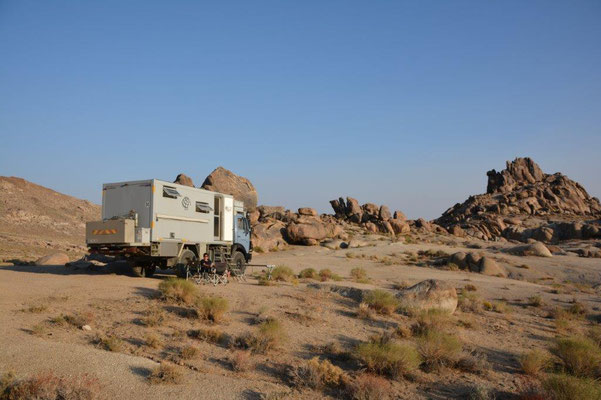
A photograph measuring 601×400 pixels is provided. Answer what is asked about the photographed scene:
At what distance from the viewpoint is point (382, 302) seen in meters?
13.6

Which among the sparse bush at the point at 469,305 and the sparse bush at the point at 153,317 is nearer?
the sparse bush at the point at 153,317

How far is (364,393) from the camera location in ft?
24.0

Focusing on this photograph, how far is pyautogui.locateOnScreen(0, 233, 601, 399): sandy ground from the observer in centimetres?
789

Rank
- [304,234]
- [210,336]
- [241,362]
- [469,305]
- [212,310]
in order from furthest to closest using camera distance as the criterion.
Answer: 1. [304,234]
2. [469,305]
3. [212,310]
4. [210,336]
5. [241,362]

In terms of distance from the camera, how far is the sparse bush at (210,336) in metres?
10.0

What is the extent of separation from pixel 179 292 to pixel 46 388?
6.36 m

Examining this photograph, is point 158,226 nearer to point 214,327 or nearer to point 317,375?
point 214,327

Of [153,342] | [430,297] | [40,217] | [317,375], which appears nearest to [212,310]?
[153,342]

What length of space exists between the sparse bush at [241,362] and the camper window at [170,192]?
32.4 feet

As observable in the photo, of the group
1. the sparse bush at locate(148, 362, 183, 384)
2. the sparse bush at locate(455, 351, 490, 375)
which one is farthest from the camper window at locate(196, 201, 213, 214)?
the sparse bush at locate(455, 351, 490, 375)

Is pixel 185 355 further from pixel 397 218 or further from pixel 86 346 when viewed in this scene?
pixel 397 218

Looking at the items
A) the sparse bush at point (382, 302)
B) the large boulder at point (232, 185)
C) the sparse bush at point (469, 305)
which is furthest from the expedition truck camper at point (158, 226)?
Answer: the large boulder at point (232, 185)

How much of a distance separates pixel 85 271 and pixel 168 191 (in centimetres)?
633

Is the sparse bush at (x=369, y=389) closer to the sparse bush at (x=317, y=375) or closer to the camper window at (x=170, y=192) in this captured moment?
the sparse bush at (x=317, y=375)
